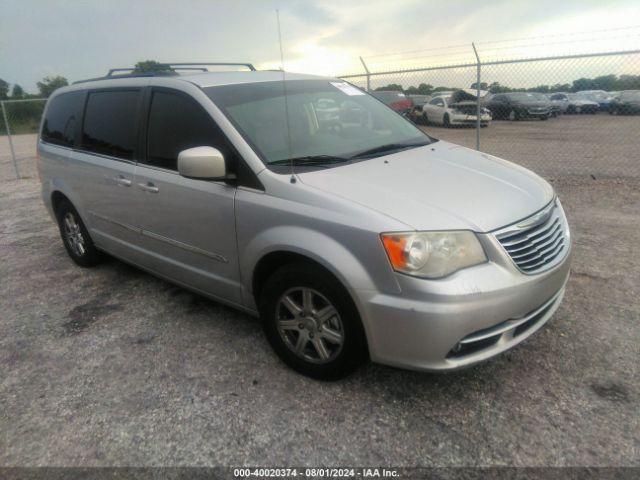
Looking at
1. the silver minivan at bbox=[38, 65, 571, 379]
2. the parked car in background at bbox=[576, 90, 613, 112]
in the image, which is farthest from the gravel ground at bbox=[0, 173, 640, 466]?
the parked car in background at bbox=[576, 90, 613, 112]

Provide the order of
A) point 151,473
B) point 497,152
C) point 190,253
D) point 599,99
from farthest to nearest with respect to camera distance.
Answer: point 497,152 → point 599,99 → point 190,253 → point 151,473

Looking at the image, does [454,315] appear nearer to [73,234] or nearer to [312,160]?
[312,160]

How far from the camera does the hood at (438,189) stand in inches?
94.9

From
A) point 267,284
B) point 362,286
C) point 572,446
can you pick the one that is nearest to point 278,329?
point 267,284

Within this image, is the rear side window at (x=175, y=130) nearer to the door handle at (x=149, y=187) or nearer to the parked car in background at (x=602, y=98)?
the door handle at (x=149, y=187)

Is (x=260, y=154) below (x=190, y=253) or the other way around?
the other way around

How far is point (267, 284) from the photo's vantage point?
2.85m

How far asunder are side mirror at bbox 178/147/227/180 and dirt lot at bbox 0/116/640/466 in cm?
118

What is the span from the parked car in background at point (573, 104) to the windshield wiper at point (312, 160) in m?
9.88

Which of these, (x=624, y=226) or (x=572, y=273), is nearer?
(x=572, y=273)

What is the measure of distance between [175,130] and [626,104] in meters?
9.57

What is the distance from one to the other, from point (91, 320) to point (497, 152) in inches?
421

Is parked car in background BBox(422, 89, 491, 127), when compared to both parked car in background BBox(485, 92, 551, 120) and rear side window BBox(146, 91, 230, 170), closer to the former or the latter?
parked car in background BBox(485, 92, 551, 120)

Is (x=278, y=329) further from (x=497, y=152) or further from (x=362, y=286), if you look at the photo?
(x=497, y=152)
